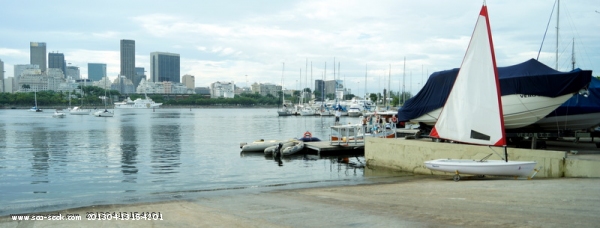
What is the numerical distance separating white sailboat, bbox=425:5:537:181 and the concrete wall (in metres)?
1.08

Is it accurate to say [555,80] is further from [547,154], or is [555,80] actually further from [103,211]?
[103,211]

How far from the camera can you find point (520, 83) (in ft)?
73.2

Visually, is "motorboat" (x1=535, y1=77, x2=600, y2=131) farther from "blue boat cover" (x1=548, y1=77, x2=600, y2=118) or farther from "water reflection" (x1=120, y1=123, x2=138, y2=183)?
"water reflection" (x1=120, y1=123, x2=138, y2=183)

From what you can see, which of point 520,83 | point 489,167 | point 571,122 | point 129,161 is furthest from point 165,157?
point 571,122

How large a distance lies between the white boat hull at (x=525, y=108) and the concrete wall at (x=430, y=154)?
3.44 metres

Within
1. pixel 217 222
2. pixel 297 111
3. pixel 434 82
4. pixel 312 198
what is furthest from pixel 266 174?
pixel 297 111

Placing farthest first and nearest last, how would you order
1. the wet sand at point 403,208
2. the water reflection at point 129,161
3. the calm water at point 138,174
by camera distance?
A: the water reflection at point 129,161, the calm water at point 138,174, the wet sand at point 403,208

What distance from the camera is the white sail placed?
17.3 meters

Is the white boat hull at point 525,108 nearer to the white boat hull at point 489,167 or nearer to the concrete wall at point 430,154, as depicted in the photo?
the concrete wall at point 430,154

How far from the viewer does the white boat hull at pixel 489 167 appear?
16906mm

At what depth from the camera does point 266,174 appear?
89.0ft

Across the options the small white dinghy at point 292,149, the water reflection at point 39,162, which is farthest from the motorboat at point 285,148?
the water reflection at point 39,162

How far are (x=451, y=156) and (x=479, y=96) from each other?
4302 mm

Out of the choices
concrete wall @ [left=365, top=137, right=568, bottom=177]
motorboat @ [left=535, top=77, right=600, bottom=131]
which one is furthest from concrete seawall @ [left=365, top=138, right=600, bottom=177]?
motorboat @ [left=535, top=77, right=600, bottom=131]
